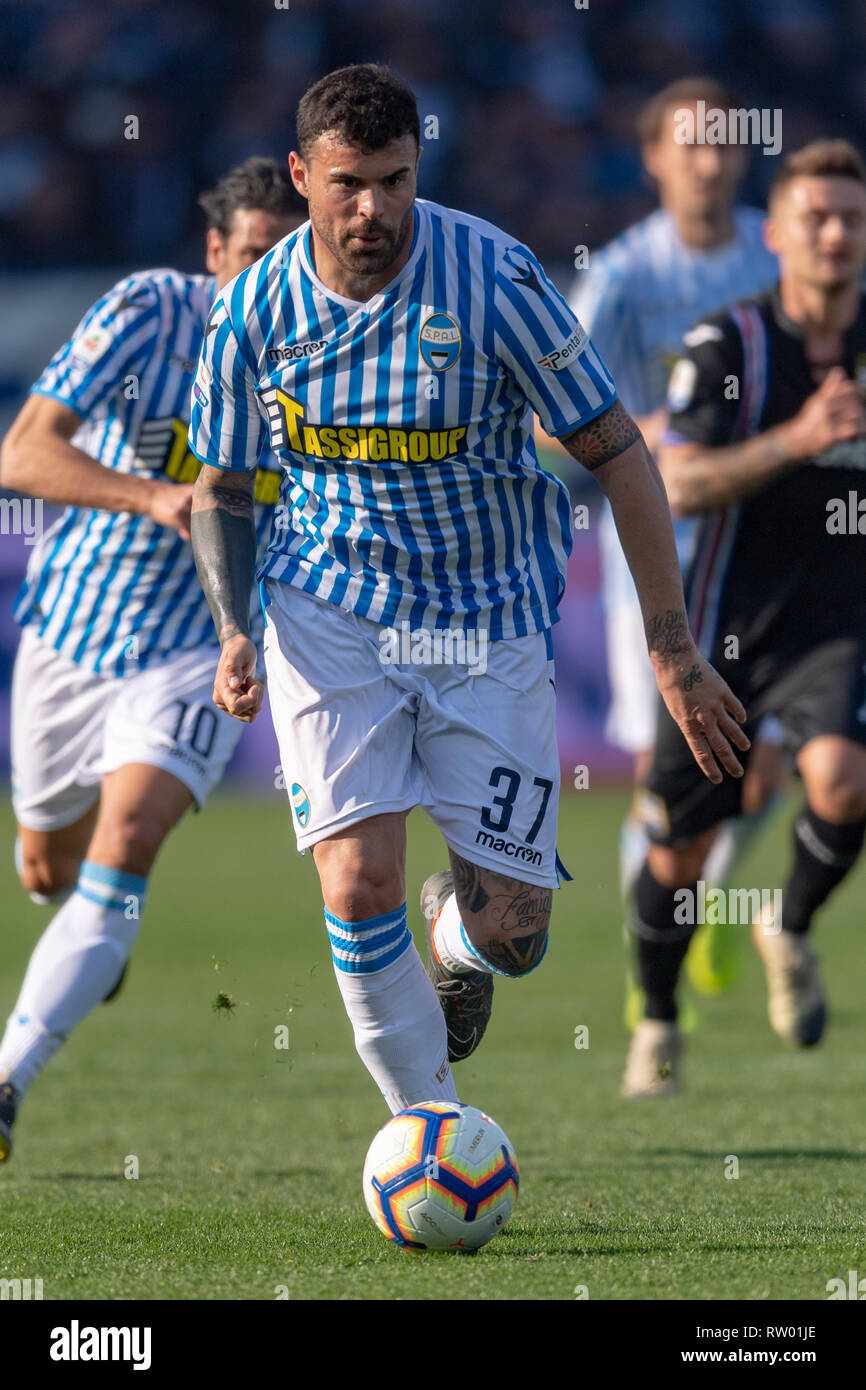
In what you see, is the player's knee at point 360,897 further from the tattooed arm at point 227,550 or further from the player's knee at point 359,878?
the tattooed arm at point 227,550

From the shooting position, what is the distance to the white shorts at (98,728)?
5273mm

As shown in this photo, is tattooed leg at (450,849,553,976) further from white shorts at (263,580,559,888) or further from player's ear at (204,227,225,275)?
player's ear at (204,227,225,275)

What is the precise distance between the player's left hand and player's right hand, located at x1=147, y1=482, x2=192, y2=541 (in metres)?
1.53

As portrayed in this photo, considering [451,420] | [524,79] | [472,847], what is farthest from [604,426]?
[524,79]

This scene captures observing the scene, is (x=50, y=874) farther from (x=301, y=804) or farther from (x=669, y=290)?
(x=669, y=290)

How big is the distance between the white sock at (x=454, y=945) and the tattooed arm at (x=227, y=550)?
821 millimetres

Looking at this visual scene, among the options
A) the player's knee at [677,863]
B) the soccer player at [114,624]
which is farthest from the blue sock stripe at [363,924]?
the player's knee at [677,863]

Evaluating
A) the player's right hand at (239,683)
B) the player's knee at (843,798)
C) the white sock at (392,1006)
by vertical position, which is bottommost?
the white sock at (392,1006)

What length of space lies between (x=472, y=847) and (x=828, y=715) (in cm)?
211

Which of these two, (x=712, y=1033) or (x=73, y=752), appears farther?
(x=712, y=1033)

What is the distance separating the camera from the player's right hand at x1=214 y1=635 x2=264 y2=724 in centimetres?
376

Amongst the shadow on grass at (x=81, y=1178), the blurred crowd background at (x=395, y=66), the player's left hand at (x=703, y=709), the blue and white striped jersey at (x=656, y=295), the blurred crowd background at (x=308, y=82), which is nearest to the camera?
the player's left hand at (x=703, y=709)

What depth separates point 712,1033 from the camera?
769 cm
